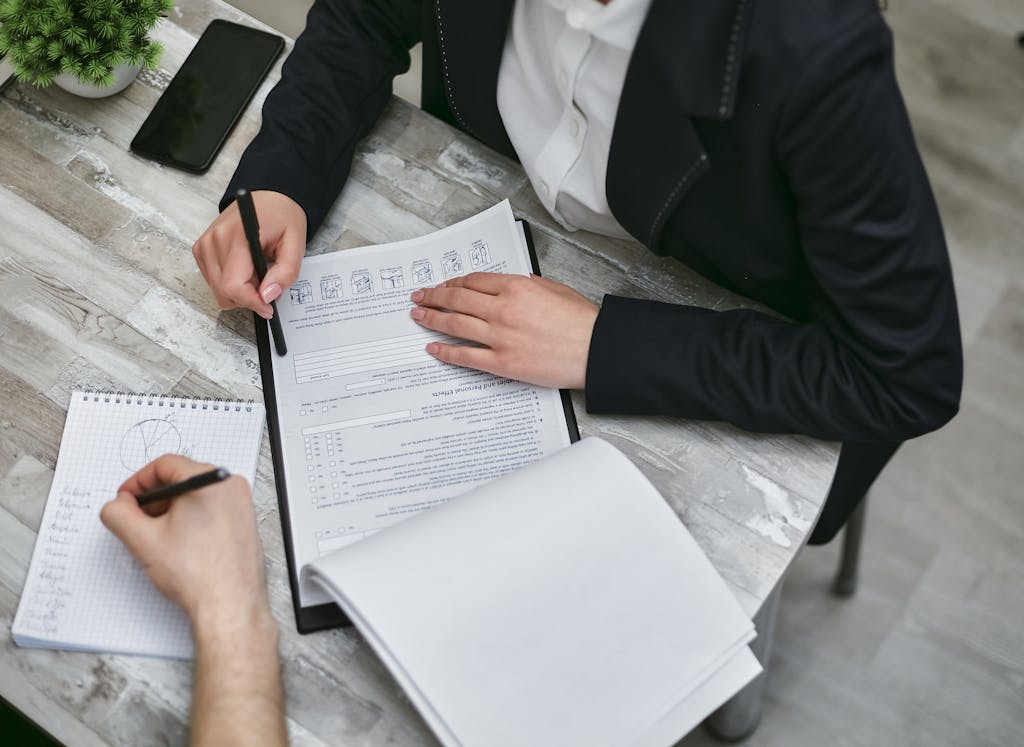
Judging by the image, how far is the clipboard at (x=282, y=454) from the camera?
865 mm

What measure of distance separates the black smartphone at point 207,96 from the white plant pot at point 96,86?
0.04 m

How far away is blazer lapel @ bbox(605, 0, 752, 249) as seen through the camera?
32.5 inches

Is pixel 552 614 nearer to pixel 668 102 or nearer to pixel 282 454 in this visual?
pixel 282 454

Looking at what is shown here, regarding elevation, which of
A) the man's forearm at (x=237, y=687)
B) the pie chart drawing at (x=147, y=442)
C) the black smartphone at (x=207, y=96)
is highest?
the black smartphone at (x=207, y=96)

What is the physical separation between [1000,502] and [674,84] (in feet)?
4.15

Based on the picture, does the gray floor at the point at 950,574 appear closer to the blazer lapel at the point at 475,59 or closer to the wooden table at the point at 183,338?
the wooden table at the point at 183,338

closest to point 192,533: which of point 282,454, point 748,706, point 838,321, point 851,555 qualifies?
point 282,454

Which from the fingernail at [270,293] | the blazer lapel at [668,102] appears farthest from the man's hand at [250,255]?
the blazer lapel at [668,102]

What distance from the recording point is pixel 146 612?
0.87 meters

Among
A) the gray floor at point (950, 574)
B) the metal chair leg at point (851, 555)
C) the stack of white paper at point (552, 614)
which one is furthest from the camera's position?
the gray floor at point (950, 574)

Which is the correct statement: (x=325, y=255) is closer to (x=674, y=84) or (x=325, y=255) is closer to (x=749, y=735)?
(x=674, y=84)

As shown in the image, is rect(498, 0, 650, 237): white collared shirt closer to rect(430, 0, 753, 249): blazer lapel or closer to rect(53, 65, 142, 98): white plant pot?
rect(430, 0, 753, 249): blazer lapel

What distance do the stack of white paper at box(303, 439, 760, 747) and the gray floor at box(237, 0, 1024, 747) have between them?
0.91 m

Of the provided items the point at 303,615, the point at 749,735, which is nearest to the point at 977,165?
the point at 749,735
